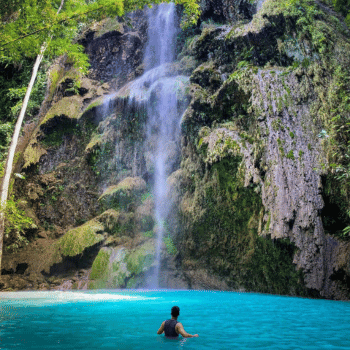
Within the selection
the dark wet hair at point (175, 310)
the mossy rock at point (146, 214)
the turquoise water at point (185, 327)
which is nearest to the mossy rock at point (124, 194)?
the mossy rock at point (146, 214)

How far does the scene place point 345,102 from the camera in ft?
33.3

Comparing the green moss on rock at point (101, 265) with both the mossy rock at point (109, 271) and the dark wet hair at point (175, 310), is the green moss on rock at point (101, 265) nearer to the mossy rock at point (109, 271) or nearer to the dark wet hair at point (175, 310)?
the mossy rock at point (109, 271)

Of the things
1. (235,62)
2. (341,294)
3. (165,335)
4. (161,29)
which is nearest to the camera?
(165,335)

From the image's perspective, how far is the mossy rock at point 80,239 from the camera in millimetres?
13983

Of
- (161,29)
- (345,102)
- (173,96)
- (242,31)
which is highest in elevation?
(161,29)

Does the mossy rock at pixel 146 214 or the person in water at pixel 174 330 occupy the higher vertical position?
the mossy rock at pixel 146 214

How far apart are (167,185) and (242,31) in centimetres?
749

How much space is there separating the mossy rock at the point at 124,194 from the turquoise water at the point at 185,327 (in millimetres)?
8498

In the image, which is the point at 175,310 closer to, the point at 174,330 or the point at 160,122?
the point at 174,330

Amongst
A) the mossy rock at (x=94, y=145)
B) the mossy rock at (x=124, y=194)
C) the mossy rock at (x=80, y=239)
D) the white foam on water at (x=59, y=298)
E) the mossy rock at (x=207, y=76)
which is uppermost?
the mossy rock at (x=207, y=76)

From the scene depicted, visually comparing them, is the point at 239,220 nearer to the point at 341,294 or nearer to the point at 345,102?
the point at 341,294

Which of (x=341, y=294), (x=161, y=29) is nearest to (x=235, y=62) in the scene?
(x=161, y=29)

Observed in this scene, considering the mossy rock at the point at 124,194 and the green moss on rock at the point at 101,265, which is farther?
the mossy rock at the point at 124,194

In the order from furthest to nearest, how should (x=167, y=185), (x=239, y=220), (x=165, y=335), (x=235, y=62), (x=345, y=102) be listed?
1. (x=167, y=185)
2. (x=235, y=62)
3. (x=239, y=220)
4. (x=345, y=102)
5. (x=165, y=335)
